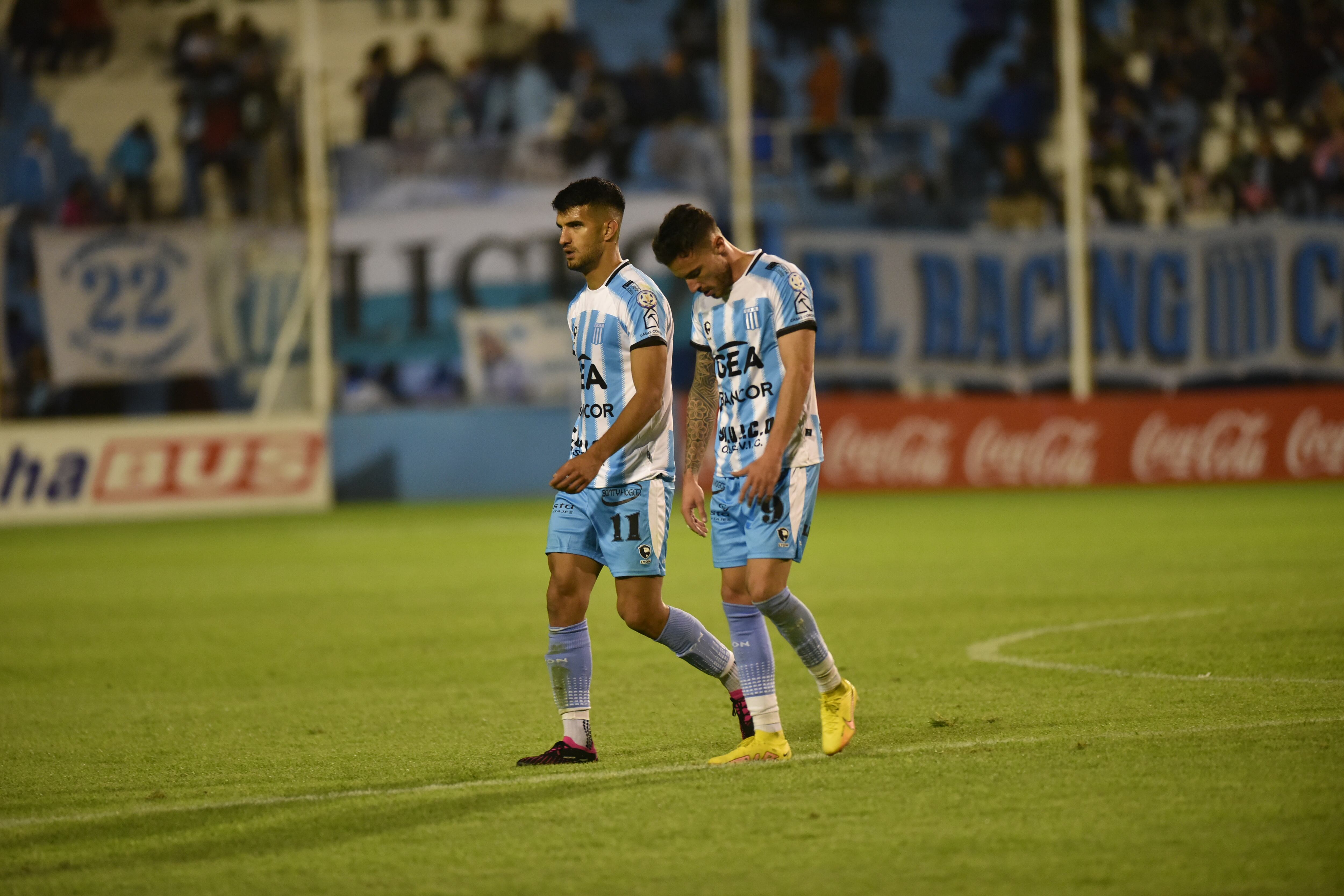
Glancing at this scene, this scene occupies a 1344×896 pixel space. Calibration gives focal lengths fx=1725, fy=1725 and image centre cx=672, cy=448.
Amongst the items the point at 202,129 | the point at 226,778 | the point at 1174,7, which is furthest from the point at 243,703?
the point at 1174,7

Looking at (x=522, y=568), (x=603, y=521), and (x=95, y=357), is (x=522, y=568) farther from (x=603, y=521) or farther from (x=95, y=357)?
(x=95, y=357)

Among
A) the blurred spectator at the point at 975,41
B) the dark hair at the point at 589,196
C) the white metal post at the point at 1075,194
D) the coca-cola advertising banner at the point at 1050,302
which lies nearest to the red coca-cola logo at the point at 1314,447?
the coca-cola advertising banner at the point at 1050,302

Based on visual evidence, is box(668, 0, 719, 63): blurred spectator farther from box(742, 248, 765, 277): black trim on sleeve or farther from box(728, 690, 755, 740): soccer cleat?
box(728, 690, 755, 740): soccer cleat

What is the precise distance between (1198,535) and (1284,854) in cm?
989

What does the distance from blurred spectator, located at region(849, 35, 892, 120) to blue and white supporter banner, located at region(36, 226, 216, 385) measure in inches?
330

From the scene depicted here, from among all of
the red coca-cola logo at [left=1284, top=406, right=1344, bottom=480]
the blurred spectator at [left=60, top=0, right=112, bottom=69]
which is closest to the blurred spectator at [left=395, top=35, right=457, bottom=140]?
the blurred spectator at [left=60, top=0, right=112, bottom=69]

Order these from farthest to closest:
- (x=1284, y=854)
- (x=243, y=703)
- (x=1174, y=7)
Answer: (x=1174, y=7)
(x=243, y=703)
(x=1284, y=854)

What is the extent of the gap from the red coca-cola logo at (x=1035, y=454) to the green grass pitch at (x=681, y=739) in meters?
7.11

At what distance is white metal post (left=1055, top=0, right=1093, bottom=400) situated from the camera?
67.9 feet

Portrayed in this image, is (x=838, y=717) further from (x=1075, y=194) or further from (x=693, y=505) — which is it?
(x=1075, y=194)

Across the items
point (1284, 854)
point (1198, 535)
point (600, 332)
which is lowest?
point (1198, 535)

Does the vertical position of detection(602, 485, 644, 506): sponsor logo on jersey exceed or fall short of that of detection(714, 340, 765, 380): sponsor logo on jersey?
it falls short

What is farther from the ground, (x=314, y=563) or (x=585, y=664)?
(x=585, y=664)

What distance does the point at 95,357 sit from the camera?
65.2 ft
